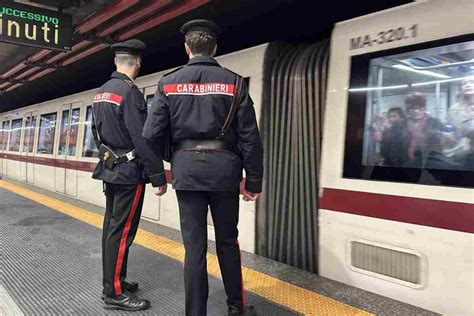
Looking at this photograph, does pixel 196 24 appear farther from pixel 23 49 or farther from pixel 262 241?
pixel 23 49

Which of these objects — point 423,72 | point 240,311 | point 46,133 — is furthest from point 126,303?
point 46,133

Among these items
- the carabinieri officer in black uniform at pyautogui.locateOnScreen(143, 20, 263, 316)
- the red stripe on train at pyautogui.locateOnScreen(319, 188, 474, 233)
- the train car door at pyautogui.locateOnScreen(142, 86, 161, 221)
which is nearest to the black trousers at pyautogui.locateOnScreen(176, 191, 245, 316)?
the carabinieri officer in black uniform at pyautogui.locateOnScreen(143, 20, 263, 316)

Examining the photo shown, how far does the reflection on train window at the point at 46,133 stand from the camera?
27.0 feet

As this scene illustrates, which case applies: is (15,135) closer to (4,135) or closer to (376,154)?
(4,135)

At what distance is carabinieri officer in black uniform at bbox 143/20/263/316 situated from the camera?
80.5 inches

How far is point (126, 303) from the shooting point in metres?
2.47

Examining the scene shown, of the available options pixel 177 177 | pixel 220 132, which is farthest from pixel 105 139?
pixel 220 132

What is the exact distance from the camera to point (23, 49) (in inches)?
321

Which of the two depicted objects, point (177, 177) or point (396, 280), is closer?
point (177, 177)

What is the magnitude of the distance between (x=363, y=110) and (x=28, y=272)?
2.80 meters

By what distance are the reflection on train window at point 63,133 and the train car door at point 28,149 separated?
2.05 meters

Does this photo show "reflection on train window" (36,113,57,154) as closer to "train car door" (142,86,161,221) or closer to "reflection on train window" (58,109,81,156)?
"reflection on train window" (58,109,81,156)

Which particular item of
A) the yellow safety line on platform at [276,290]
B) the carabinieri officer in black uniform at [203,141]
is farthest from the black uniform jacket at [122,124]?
the yellow safety line on platform at [276,290]

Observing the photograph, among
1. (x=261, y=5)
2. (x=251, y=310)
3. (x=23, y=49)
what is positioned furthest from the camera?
(x=23, y=49)
